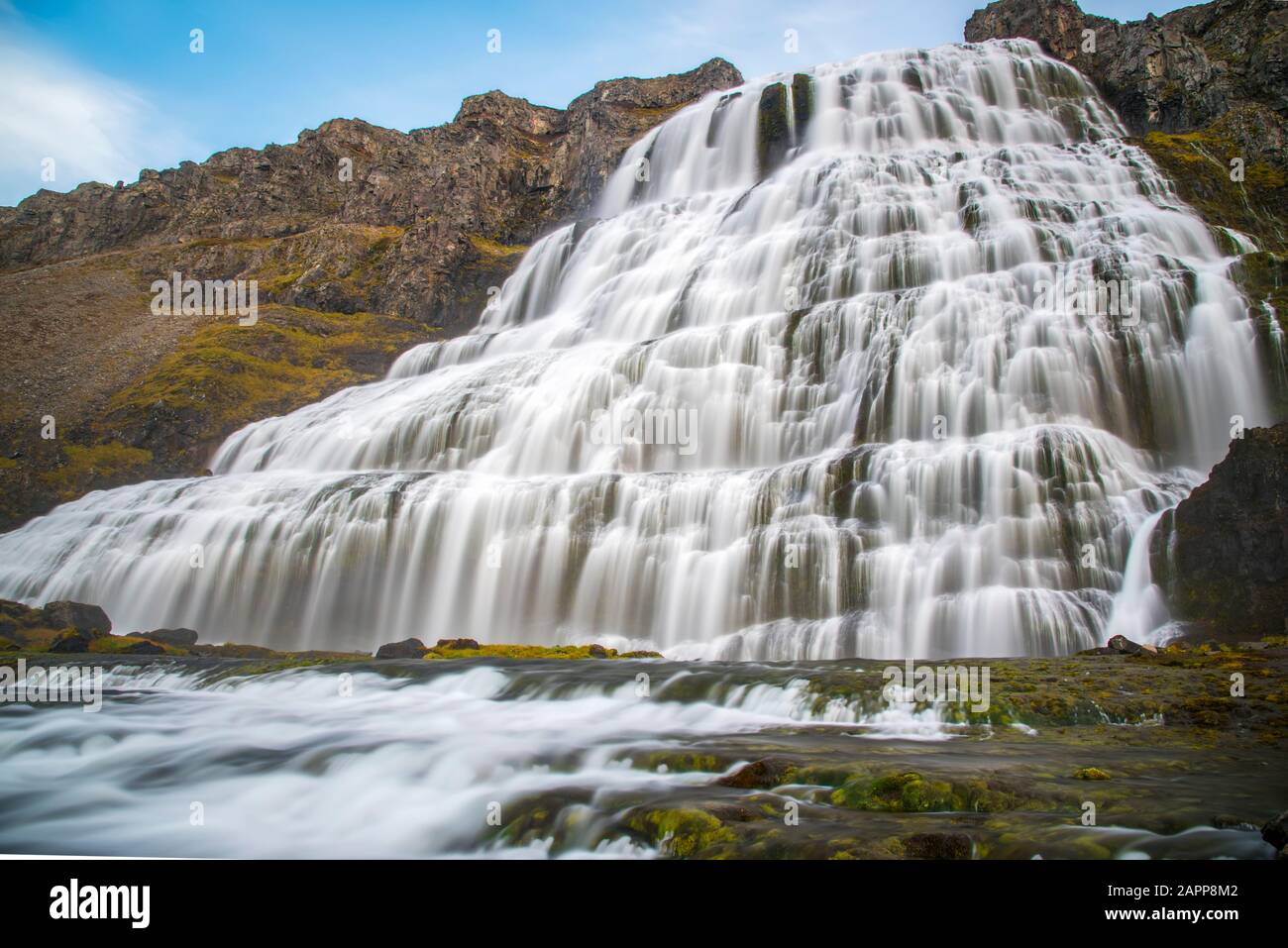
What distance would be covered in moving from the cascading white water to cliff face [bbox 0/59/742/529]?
490 centimetres

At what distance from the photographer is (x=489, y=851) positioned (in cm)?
704

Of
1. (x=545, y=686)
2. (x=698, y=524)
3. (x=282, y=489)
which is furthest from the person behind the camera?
(x=282, y=489)

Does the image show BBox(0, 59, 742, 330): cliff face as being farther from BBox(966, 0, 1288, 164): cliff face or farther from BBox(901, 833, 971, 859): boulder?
BBox(901, 833, 971, 859): boulder

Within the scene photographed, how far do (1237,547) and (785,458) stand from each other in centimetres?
1114

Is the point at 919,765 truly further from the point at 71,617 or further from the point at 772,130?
the point at 772,130

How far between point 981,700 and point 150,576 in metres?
23.8

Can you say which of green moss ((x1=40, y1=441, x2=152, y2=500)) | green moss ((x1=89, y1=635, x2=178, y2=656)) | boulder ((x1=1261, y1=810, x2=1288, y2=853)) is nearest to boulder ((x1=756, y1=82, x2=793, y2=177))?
green moss ((x1=40, y1=441, x2=152, y2=500))

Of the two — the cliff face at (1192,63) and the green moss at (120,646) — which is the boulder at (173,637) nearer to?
the green moss at (120,646)

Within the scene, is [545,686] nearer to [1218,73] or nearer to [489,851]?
[489,851]

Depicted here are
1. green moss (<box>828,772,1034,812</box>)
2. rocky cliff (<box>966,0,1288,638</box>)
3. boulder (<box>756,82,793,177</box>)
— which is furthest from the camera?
boulder (<box>756,82,793,177</box>)

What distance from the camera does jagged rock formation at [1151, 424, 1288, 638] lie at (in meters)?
15.1

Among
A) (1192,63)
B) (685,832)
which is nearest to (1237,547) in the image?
(685,832)

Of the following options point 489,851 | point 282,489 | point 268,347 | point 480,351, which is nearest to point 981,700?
point 489,851

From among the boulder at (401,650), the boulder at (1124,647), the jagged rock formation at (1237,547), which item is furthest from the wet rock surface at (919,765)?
the boulder at (401,650)
